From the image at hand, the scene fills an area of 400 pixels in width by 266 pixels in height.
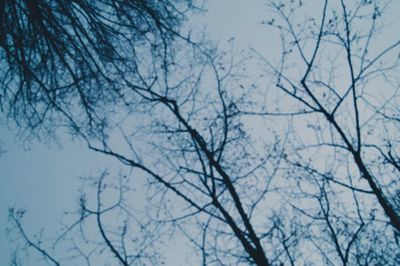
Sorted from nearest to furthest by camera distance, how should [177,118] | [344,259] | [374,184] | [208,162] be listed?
[374,184]
[344,259]
[208,162]
[177,118]

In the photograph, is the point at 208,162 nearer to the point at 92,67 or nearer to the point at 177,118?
the point at 177,118

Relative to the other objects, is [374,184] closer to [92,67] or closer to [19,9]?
[92,67]

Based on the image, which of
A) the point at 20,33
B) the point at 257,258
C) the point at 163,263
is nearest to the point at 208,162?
the point at 257,258

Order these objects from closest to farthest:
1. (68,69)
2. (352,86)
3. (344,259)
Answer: (352,86)
(344,259)
(68,69)

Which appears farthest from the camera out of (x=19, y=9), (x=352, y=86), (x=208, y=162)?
(x=208, y=162)

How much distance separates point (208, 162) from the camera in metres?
6.48

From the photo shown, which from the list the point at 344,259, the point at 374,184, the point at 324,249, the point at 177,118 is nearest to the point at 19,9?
the point at 177,118

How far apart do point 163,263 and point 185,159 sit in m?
2.57

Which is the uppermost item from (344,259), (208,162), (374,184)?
(208,162)

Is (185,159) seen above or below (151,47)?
below

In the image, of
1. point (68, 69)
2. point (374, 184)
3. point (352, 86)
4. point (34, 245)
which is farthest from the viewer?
point (34, 245)

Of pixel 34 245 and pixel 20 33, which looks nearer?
pixel 20 33

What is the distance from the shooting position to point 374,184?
4.01m

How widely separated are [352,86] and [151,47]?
414 cm
